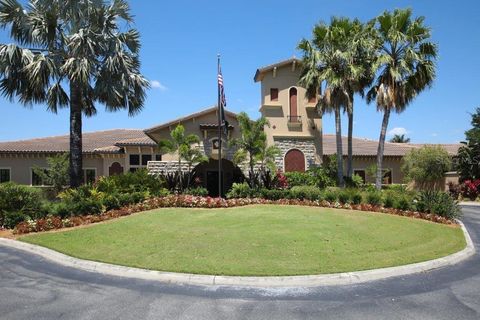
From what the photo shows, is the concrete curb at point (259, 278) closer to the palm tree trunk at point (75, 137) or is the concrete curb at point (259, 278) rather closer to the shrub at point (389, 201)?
the shrub at point (389, 201)

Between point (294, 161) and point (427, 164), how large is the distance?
32.8 ft

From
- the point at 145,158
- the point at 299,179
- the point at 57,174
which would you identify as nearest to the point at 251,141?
the point at 299,179

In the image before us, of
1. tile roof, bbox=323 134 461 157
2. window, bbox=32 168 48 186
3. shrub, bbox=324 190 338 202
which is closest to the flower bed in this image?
shrub, bbox=324 190 338 202

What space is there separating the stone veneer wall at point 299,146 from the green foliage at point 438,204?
1059cm

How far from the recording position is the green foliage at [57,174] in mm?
28766

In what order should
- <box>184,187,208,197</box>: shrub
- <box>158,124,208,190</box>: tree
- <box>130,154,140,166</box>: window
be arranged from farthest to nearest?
<box>130,154,140,166</box>: window < <box>158,124,208,190</box>: tree < <box>184,187,208,197</box>: shrub

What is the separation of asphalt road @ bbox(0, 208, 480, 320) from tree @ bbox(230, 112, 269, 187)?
15016 millimetres

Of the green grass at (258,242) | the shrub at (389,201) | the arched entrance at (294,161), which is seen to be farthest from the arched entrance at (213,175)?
the green grass at (258,242)

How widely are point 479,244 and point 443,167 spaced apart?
20.2 metres

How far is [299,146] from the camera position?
28516mm

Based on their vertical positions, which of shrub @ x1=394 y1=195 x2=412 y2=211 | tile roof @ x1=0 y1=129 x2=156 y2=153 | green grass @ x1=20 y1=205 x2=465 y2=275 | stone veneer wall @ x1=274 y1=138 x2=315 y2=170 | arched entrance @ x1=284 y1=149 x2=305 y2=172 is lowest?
green grass @ x1=20 y1=205 x2=465 y2=275

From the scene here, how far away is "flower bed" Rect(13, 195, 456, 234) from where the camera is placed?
13617mm

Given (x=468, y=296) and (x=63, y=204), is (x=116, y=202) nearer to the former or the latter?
(x=63, y=204)

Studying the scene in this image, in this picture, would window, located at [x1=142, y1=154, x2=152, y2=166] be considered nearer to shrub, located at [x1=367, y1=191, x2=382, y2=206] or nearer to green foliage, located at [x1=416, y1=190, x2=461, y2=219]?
shrub, located at [x1=367, y1=191, x2=382, y2=206]
